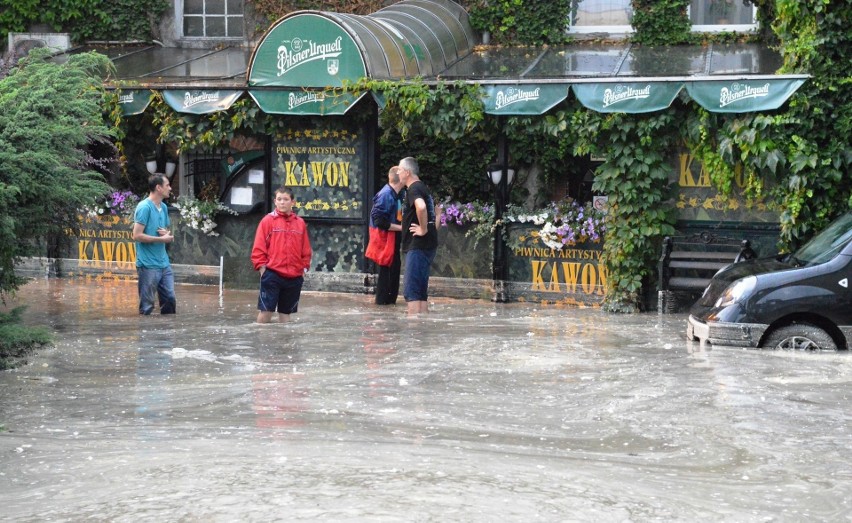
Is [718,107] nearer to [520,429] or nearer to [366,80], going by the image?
[366,80]

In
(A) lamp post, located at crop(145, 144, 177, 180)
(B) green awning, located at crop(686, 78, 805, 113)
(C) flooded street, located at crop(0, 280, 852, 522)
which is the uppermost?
(B) green awning, located at crop(686, 78, 805, 113)

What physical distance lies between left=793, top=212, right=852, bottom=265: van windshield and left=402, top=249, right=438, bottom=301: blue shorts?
4494 millimetres

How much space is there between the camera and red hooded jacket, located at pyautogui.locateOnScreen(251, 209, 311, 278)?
46.0 ft

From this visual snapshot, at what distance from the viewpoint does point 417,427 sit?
9000 millimetres

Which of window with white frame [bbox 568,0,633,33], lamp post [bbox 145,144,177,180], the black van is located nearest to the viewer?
the black van

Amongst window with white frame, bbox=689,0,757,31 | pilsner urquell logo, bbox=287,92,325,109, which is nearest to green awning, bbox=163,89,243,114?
pilsner urquell logo, bbox=287,92,325,109

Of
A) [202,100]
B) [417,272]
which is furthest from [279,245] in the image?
[202,100]

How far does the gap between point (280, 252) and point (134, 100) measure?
20.5 ft

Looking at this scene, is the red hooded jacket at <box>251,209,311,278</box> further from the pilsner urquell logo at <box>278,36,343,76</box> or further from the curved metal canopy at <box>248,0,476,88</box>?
the pilsner urquell logo at <box>278,36,343,76</box>

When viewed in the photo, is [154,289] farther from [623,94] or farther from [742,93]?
[742,93]

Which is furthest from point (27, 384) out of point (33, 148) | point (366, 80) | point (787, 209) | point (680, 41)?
point (680, 41)

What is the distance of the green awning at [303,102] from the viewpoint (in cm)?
1786

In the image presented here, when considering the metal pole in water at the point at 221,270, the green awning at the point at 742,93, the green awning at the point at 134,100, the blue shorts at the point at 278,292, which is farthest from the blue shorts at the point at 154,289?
the green awning at the point at 742,93

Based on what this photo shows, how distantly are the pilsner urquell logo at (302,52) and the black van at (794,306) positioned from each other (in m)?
7.45
